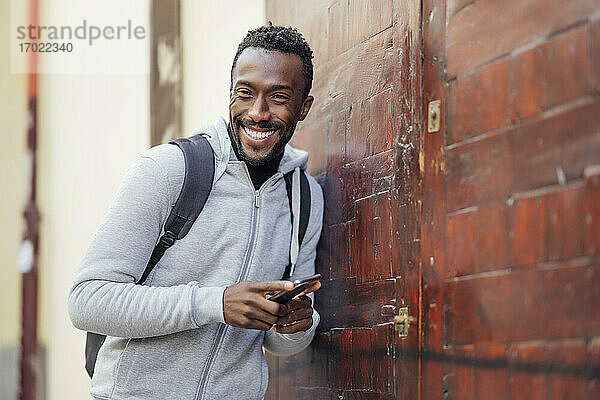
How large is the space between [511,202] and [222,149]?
1006 millimetres

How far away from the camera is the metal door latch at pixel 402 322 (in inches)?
95.9

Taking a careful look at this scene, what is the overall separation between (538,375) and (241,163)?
1175mm

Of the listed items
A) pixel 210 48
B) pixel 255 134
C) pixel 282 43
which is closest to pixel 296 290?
pixel 255 134

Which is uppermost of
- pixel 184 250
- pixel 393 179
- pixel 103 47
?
pixel 103 47

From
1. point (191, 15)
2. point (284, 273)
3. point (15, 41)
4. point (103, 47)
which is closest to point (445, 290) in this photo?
point (284, 273)

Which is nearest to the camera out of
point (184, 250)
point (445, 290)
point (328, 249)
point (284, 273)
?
point (445, 290)

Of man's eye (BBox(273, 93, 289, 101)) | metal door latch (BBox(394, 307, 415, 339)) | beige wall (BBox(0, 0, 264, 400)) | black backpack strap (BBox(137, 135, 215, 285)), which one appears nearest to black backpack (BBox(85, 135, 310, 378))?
black backpack strap (BBox(137, 135, 215, 285))

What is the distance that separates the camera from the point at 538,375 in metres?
1.81

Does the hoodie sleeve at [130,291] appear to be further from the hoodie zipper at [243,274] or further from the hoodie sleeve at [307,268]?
the hoodie sleeve at [307,268]

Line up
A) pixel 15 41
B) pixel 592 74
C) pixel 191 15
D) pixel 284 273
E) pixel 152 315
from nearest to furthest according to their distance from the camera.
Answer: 1. pixel 592 74
2. pixel 152 315
3. pixel 284 273
4. pixel 191 15
5. pixel 15 41

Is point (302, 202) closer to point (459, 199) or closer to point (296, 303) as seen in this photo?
point (296, 303)

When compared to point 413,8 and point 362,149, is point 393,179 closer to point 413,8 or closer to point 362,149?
point 362,149

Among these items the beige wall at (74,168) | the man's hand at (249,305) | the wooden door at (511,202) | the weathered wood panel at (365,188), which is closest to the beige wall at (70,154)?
the beige wall at (74,168)

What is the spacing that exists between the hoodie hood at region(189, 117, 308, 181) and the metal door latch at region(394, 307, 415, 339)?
0.59 metres
